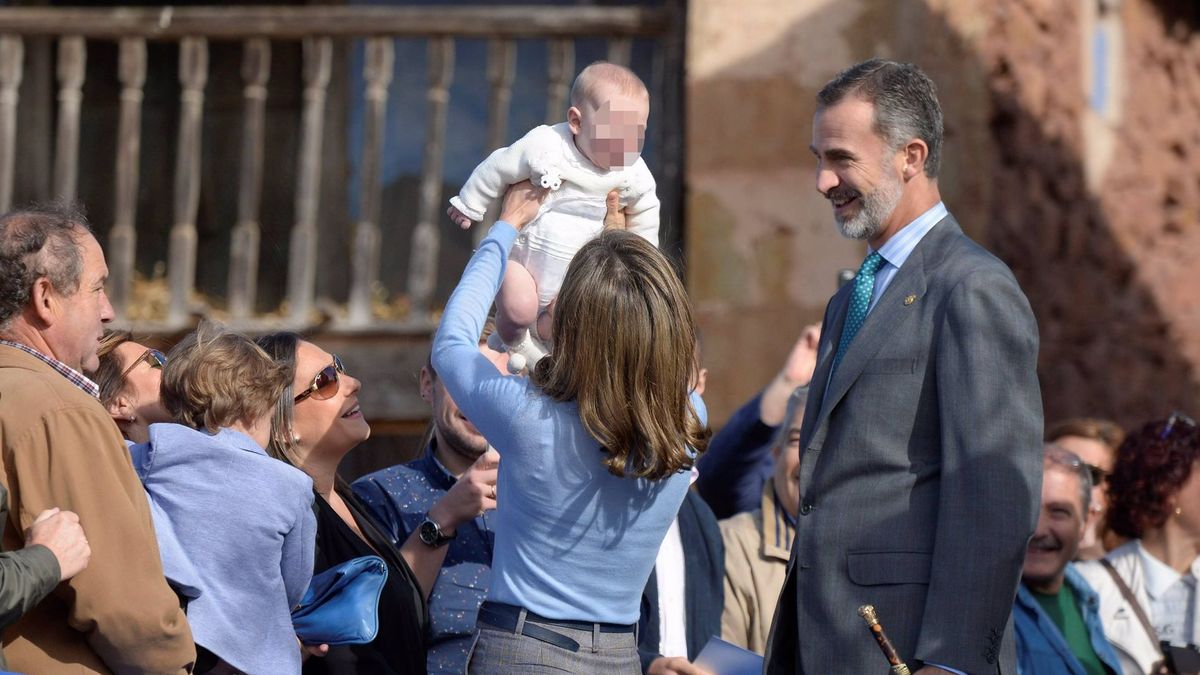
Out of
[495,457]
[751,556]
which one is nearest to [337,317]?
[751,556]

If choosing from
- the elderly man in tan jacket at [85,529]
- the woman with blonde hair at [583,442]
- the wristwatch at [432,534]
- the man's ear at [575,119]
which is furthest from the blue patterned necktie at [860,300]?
the elderly man in tan jacket at [85,529]

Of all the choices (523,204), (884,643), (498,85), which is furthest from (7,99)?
(884,643)

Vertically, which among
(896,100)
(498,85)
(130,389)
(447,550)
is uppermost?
(896,100)

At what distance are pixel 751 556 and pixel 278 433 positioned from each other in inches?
54.8

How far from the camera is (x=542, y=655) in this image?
2.83 metres

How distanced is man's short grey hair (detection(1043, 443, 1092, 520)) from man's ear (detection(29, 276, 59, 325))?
106 inches

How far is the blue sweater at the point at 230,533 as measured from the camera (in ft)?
9.89

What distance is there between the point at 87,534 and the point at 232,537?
0.31m

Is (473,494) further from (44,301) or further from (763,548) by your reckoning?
(763,548)

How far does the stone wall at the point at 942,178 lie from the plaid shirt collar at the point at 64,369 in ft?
10.8

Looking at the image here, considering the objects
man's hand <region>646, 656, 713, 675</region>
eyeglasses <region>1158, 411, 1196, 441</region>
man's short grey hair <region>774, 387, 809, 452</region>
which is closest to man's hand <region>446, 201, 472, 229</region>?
man's hand <region>646, 656, 713, 675</region>

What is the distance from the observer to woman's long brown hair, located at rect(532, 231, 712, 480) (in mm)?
2816

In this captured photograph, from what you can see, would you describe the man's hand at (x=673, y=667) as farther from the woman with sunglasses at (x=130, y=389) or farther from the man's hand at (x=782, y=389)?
the man's hand at (x=782, y=389)

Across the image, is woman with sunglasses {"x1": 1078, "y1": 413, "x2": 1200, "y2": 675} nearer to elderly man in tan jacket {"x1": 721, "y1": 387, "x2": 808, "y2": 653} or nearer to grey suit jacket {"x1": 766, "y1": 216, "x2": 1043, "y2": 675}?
elderly man in tan jacket {"x1": 721, "y1": 387, "x2": 808, "y2": 653}
